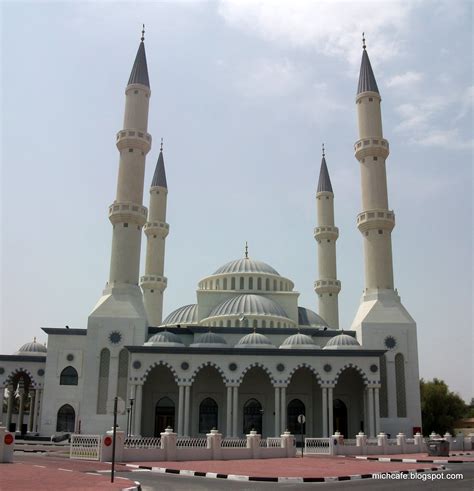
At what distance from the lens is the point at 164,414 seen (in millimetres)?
41281

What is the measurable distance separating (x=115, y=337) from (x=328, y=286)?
2209cm

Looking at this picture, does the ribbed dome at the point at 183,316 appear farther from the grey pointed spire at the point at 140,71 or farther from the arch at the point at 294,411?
the grey pointed spire at the point at 140,71

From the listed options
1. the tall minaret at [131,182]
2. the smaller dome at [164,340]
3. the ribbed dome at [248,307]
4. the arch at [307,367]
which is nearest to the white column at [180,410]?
the smaller dome at [164,340]

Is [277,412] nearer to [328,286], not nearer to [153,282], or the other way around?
[328,286]

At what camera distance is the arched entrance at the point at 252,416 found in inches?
1626

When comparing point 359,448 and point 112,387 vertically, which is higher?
point 112,387

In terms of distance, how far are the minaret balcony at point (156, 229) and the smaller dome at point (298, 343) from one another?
18509mm

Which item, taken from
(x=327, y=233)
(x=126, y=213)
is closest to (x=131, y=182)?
(x=126, y=213)

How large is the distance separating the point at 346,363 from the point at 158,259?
859 inches

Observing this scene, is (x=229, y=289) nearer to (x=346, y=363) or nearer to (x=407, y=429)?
(x=346, y=363)

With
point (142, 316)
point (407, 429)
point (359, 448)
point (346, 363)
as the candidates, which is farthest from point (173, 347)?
point (407, 429)

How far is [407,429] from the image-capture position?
3931 centimetres

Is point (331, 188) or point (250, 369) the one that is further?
point (331, 188)

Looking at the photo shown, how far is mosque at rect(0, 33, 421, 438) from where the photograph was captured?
38938mm
